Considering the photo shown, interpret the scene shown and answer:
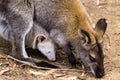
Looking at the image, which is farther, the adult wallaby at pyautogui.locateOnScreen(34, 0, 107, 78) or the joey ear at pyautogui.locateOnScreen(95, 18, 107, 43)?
the joey ear at pyautogui.locateOnScreen(95, 18, 107, 43)

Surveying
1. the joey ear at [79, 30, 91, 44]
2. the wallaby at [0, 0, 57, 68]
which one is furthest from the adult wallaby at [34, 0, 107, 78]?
the wallaby at [0, 0, 57, 68]

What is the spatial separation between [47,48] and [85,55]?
2.15 ft

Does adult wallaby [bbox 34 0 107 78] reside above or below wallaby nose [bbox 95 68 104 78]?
above

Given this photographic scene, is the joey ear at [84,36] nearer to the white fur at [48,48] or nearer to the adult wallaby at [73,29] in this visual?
the adult wallaby at [73,29]

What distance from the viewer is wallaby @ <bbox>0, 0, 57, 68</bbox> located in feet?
22.1

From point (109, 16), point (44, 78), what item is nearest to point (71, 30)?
point (44, 78)

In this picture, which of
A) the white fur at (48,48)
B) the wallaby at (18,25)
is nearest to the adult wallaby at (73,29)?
the white fur at (48,48)

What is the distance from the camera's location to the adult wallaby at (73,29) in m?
6.66

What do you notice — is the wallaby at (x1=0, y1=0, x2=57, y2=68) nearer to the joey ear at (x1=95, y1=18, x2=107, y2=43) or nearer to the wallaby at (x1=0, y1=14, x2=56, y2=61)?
the wallaby at (x1=0, y1=14, x2=56, y2=61)

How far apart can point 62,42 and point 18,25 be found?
74cm

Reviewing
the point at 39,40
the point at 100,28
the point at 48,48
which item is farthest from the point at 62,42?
the point at 100,28

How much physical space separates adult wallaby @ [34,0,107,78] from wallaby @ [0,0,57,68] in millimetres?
208

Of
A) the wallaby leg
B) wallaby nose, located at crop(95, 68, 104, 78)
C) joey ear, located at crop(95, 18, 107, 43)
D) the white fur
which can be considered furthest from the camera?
the white fur

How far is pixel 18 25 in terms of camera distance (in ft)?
22.3
